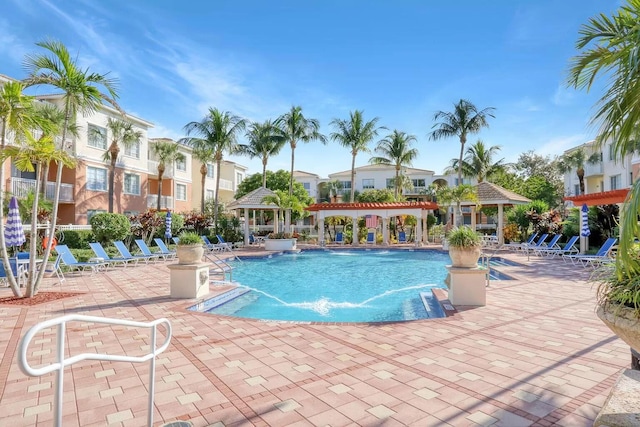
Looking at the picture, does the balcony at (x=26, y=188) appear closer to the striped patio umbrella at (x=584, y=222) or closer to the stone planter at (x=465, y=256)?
the stone planter at (x=465, y=256)

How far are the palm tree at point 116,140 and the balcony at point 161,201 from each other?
4.52 meters

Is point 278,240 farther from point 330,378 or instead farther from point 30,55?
point 330,378

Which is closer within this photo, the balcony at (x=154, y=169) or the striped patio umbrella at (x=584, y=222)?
the striped patio umbrella at (x=584, y=222)

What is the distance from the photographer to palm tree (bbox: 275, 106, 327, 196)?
31.9 metres

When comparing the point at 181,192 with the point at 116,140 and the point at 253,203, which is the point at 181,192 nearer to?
the point at 116,140

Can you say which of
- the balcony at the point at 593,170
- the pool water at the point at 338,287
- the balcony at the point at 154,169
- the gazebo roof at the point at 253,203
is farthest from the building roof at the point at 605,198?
the balcony at the point at 154,169

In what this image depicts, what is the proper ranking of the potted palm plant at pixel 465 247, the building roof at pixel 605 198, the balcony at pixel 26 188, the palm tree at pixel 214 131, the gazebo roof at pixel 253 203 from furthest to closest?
the palm tree at pixel 214 131 → the gazebo roof at pixel 253 203 → the balcony at pixel 26 188 → the building roof at pixel 605 198 → the potted palm plant at pixel 465 247

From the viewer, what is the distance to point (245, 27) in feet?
42.7

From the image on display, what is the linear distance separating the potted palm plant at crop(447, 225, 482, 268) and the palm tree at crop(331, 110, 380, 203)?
25.2m

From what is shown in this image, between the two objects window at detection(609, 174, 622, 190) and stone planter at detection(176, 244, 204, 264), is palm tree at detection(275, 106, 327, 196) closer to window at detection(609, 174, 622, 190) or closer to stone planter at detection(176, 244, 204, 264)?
stone planter at detection(176, 244, 204, 264)

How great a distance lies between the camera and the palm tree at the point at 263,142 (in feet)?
106

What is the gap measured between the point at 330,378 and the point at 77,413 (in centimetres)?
252

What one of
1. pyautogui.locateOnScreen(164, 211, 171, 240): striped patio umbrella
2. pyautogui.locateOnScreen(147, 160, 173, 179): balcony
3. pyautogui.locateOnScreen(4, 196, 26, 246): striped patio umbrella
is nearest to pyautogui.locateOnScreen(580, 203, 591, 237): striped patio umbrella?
pyautogui.locateOnScreen(164, 211, 171, 240): striped patio umbrella

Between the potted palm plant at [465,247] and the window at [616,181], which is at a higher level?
the window at [616,181]
